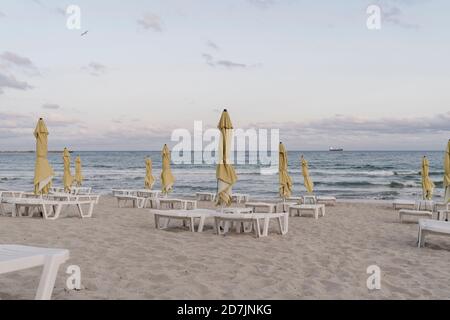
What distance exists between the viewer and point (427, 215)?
412 inches

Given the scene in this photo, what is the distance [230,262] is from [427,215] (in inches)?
276

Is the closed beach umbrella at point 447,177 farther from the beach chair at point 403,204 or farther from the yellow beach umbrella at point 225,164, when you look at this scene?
the yellow beach umbrella at point 225,164

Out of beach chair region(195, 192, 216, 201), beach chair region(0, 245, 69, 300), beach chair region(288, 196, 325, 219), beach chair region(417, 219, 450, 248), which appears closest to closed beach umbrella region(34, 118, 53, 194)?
beach chair region(288, 196, 325, 219)

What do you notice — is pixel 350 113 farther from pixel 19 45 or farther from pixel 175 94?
pixel 19 45

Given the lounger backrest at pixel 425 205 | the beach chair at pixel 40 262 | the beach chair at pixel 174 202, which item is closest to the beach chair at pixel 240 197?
the beach chair at pixel 174 202

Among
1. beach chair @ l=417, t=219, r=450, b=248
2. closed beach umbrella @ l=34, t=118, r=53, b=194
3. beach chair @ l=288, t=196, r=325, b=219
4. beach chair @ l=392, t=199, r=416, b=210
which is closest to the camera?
beach chair @ l=417, t=219, r=450, b=248

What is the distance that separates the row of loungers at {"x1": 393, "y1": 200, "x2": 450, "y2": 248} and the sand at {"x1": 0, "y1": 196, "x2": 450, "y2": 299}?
0.96ft

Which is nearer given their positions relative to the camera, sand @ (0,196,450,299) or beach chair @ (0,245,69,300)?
beach chair @ (0,245,69,300)

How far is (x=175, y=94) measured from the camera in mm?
17922

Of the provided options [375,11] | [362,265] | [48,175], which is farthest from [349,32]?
[48,175]

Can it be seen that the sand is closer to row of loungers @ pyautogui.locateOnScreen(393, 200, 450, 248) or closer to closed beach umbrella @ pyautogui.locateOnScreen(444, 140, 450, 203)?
row of loungers @ pyautogui.locateOnScreen(393, 200, 450, 248)

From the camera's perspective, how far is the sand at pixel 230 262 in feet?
13.6

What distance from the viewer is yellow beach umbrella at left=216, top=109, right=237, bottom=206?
802cm

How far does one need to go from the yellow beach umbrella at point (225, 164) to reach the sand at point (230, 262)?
2.49 feet
